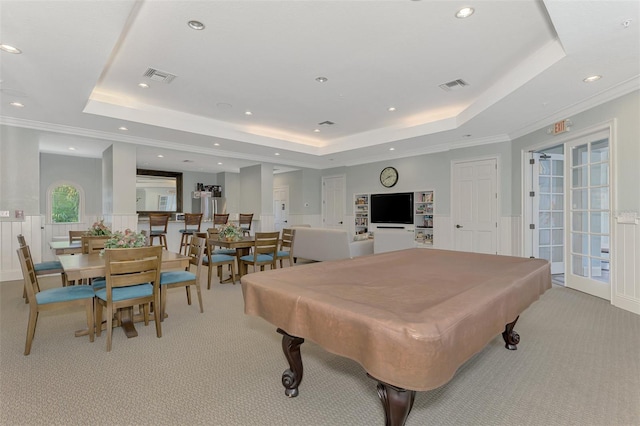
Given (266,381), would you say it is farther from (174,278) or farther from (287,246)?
(287,246)

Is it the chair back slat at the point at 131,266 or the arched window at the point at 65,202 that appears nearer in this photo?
the chair back slat at the point at 131,266

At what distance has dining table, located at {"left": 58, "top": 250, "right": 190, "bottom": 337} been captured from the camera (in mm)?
2635

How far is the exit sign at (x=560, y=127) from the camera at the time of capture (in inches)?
179

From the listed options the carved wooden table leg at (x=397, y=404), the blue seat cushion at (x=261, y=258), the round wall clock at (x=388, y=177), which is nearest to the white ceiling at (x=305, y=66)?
the round wall clock at (x=388, y=177)

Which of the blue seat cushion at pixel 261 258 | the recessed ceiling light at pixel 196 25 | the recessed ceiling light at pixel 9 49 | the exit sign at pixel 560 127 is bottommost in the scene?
the blue seat cushion at pixel 261 258

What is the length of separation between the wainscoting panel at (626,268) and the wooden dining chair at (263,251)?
14.6ft

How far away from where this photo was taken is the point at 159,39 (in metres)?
3.10

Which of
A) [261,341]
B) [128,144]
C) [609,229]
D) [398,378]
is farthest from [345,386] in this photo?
[128,144]

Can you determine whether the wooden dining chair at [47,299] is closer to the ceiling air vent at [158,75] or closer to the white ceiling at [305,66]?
the white ceiling at [305,66]

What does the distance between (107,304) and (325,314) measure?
229cm

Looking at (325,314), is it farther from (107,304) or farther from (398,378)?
(107,304)

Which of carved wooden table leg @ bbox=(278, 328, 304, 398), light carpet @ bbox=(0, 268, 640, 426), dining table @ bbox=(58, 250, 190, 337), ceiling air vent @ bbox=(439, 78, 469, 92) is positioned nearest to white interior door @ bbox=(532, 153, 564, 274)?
ceiling air vent @ bbox=(439, 78, 469, 92)

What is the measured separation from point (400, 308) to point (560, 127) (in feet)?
16.1

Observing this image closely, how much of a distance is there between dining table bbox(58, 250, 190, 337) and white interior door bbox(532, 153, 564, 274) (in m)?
5.82
